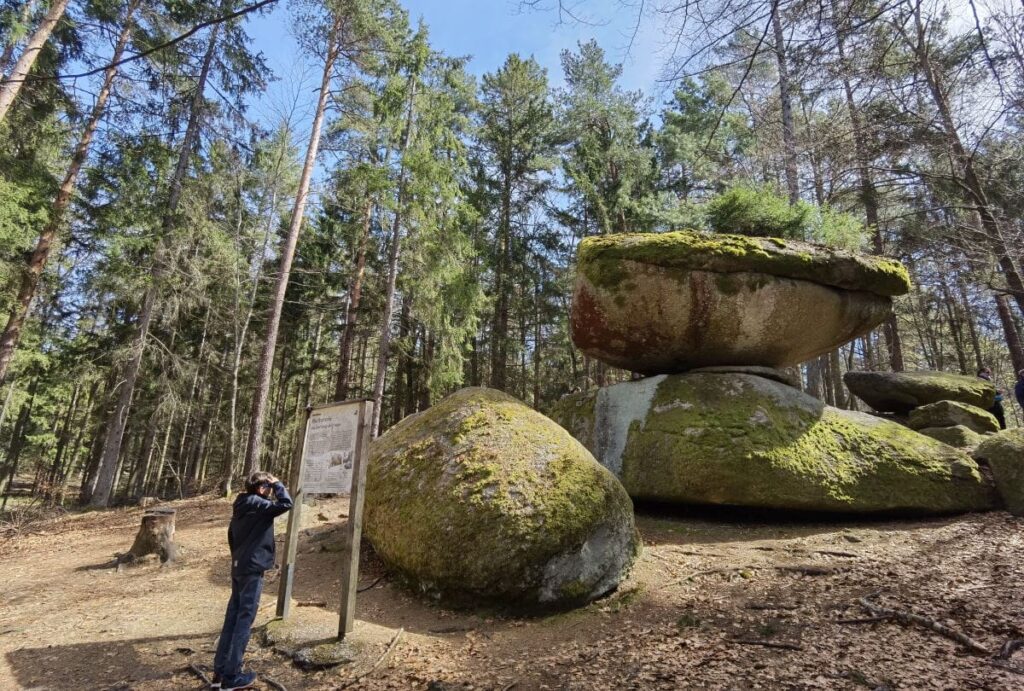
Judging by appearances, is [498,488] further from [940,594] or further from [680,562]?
[940,594]

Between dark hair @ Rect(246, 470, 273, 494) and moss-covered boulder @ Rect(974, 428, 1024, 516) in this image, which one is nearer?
dark hair @ Rect(246, 470, 273, 494)

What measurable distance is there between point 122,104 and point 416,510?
14.0 m

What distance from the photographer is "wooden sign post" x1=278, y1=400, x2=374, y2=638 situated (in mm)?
4305

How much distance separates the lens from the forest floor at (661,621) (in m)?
3.37

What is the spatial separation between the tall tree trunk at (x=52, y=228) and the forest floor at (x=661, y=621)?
20.5 ft

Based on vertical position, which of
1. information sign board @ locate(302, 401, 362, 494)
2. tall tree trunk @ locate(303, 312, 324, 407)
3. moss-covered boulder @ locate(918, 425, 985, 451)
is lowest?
information sign board @ locate(302, 401, 362, 494)

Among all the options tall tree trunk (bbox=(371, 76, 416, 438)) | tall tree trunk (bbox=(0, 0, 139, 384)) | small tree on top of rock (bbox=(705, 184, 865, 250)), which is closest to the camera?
small tree on top of rock (bbox=(705, 184, 865, 250))

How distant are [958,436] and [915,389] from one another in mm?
2375

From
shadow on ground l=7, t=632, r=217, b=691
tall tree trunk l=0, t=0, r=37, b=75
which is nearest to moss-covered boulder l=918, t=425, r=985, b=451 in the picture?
shadow on ground l=7, t=632, r=217, b=691

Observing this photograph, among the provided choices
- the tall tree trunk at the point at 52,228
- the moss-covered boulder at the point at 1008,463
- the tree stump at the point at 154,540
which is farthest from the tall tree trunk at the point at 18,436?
→ the moss-covered boulder at the point at 1008,463

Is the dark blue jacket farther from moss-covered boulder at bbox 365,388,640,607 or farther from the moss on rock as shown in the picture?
the moss on rock

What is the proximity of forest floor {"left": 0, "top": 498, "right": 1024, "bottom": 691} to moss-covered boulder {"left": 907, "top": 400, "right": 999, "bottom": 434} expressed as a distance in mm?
2915

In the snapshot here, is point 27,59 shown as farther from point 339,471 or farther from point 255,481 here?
point 339,471

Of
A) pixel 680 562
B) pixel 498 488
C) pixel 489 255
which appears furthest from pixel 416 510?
pixel 489 255
